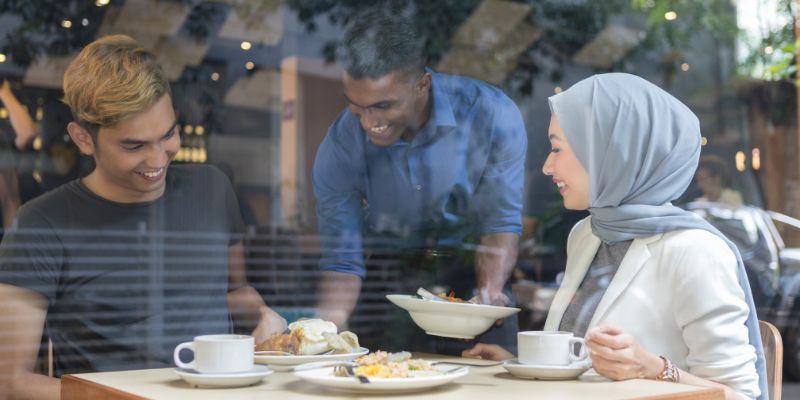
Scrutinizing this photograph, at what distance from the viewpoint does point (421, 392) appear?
149cm

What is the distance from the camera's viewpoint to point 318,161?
9.39 ft

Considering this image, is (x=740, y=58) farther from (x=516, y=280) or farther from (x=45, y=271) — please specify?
(x=45, y=271)

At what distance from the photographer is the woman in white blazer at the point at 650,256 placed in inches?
67.1

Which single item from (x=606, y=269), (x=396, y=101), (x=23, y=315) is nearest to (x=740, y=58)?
(x=396, y=101)

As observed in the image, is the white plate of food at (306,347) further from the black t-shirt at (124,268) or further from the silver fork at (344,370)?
the black t-shirt at (124,268)

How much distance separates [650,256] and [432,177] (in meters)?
1.04

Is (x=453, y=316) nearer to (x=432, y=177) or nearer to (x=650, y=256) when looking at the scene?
(x=650, y=256)

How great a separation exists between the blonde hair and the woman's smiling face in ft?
3.28

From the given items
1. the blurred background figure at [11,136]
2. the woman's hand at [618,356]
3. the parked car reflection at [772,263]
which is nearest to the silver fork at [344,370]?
the woman's hand at [618,356]

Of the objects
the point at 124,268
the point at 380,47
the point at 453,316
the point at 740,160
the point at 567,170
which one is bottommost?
the point at 453,316

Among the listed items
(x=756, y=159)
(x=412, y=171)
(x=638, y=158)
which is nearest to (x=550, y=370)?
(x=638, y=158)

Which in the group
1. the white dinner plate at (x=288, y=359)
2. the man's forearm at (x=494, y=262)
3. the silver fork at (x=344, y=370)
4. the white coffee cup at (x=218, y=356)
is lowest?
the white dinner plate at (x=288, y=359)

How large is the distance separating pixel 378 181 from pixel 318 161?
256mm

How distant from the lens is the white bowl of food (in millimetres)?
1919
